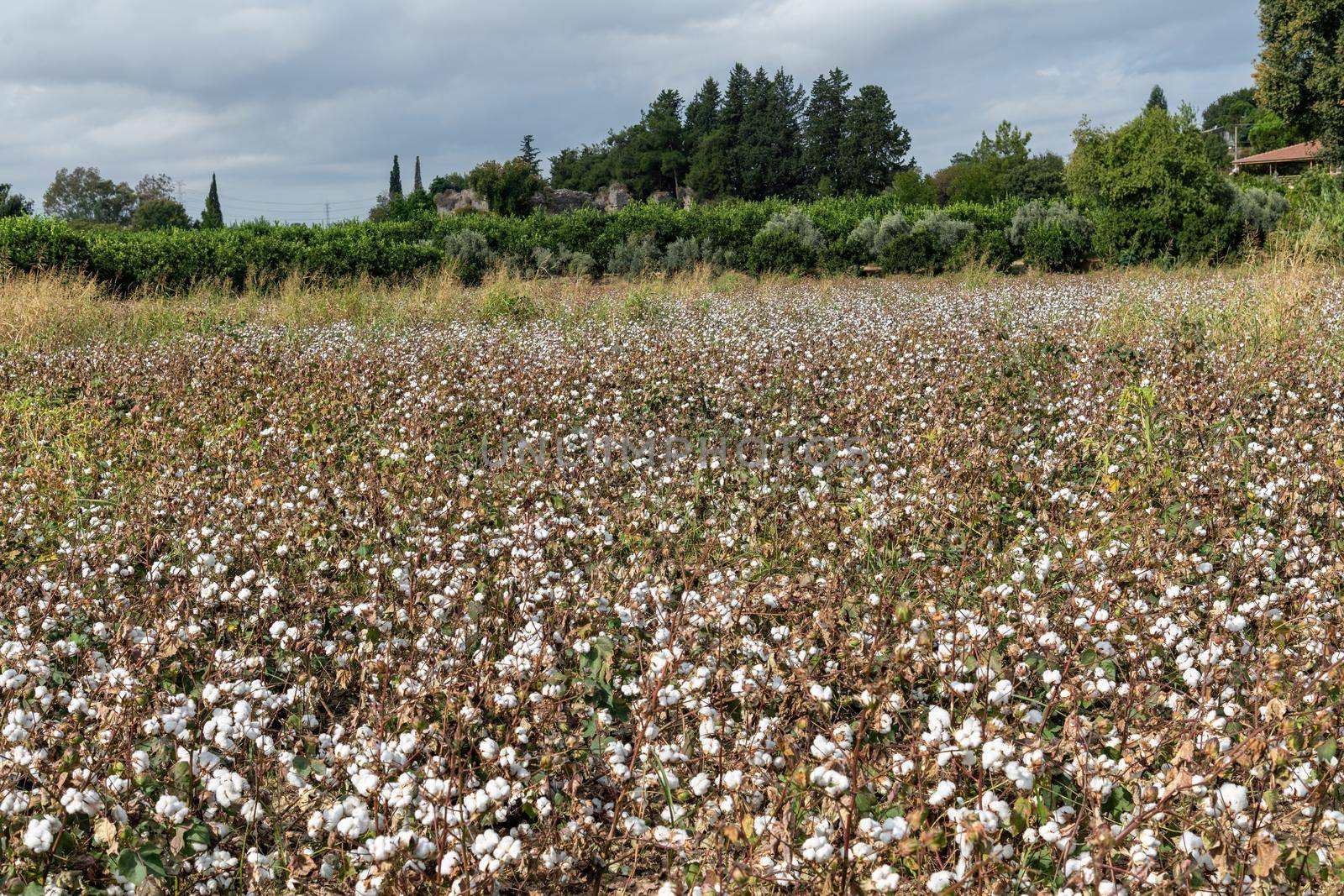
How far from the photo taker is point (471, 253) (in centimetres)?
1795

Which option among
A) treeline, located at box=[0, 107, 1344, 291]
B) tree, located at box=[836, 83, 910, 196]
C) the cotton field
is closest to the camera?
the cotton field

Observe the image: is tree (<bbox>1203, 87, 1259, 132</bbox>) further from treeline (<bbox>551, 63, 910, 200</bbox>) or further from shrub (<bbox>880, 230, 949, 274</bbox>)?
shrub (<bbox>880, 230, 949, 274</bbox>)

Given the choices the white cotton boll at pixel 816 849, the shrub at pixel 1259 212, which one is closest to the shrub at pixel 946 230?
the shrub at pixel 1259 212

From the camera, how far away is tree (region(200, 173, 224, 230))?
145 feet

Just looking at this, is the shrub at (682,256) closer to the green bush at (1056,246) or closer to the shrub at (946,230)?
the shrub at (946,230)

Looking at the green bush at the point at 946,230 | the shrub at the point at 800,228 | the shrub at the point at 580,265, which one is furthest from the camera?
the shrub at the point at 800,228

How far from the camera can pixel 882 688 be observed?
7.32ft

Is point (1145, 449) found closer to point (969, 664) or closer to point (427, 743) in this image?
point (969, 664)

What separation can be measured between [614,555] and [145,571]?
6.09ft

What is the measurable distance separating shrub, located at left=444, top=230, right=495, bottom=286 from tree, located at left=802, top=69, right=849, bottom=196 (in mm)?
46978

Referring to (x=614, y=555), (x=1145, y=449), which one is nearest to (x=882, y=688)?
(x=614, y=555)

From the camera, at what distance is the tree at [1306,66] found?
26.5 meters

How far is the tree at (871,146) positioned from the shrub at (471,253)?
46.2 meters

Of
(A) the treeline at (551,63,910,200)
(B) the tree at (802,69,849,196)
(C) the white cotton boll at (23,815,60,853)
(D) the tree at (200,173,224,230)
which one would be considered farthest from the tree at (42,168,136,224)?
(C) the white cotton boll at (23,815,60,853)
